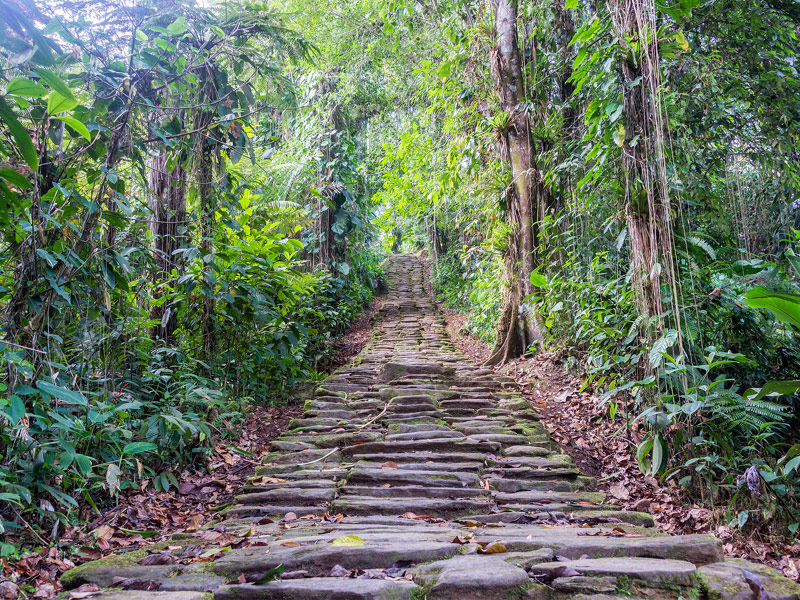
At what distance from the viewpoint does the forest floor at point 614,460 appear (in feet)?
8.54

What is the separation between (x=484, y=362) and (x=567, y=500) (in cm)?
390

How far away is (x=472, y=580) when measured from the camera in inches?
75.5

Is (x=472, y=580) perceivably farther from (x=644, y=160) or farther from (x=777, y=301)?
(x=644, y=160)

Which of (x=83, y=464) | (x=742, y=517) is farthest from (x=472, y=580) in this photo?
(x=83, y=464)

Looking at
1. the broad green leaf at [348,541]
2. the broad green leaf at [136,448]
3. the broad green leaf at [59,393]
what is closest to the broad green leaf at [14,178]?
the broad green leaf at [59,393]

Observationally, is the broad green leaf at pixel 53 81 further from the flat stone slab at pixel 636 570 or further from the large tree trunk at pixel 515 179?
the large tree trunk at pixel 515 179

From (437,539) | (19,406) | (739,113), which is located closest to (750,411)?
(437,539)

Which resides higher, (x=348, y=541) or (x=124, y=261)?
(x=124, y=261)

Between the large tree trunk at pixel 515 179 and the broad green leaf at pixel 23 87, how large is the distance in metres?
5.48

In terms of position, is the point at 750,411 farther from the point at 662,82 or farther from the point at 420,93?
the point at 420,93

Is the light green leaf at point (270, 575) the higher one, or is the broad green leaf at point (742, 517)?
the light green leaf at point (270, 575)

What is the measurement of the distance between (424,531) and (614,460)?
200 centimetres

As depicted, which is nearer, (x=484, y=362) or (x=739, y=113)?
(x=739, y=113)

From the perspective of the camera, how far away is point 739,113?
4758 millimetres
